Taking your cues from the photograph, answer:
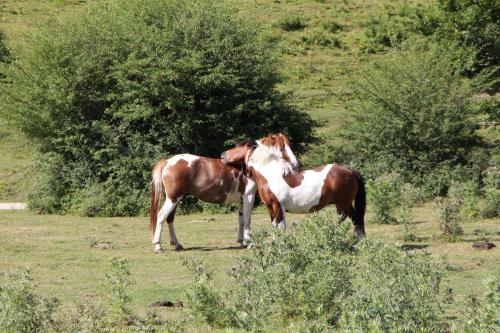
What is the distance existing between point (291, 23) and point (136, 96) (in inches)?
1005

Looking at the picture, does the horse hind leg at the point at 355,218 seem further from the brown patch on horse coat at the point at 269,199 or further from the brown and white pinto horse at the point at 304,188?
the brown patch on horse coat at the point at 269,199

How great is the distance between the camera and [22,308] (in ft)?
27.2

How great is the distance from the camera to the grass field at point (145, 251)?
39.4ft

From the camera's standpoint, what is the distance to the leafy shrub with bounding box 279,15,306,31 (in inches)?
1922

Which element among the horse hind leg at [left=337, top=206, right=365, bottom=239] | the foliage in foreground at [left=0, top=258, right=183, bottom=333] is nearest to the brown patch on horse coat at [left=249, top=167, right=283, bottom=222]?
the horse hind leg at [left=337, top=206, right=365, bottom=239]

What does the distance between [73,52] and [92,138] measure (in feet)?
9.27

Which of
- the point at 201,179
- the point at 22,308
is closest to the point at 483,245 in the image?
the point at 201,179

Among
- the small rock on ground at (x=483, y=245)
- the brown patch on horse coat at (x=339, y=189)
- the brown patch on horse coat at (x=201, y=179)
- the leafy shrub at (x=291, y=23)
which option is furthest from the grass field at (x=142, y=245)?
the leafy shrub at (x=291, y=23)

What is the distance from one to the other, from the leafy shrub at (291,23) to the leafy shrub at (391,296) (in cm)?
4085

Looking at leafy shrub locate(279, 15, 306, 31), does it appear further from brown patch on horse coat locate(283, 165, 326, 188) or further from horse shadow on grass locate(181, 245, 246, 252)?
brown patch on horse coat locate(283, 165, 326, 188)

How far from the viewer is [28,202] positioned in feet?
81.7

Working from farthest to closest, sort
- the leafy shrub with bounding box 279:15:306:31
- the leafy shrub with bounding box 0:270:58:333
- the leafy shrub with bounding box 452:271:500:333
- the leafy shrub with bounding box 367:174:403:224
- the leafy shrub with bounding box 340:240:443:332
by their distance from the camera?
the leafy shrub with bounding box 279:15:306:31 < the leafy shrub with bounding box 367:174:403:224 < the leafy shrub with bounding box 0:270:58:333 < the leafy shrub with bounding box 340:240:443:332 < the leafy shrub with bounding box 452:271:500:333

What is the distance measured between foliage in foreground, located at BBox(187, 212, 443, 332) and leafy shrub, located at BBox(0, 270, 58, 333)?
1558mm

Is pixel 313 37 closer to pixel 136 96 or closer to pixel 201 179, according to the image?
pixel 136 96
